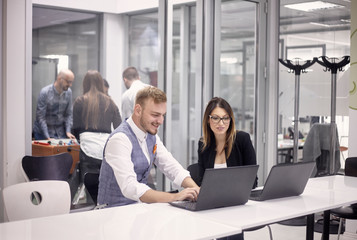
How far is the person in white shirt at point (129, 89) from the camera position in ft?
17.5

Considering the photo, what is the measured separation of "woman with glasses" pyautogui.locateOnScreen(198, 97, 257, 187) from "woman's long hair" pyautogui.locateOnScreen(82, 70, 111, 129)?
1.50 meters

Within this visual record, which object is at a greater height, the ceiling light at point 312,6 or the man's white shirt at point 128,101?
the ceiling light at point 312,6

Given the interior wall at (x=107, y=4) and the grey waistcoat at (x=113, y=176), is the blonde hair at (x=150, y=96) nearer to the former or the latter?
the grey waistcoat at (x=113, y=176)

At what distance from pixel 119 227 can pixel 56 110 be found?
2.56 meters

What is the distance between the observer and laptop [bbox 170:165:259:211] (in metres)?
2.72

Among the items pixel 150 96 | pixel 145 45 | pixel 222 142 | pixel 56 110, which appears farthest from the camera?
pixel 145 45

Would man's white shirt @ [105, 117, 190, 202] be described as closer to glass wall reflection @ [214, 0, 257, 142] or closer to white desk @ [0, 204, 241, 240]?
white desk @ [0, 204, 241, 240]

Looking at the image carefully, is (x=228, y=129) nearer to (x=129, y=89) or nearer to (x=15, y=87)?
(x=129, y=89)

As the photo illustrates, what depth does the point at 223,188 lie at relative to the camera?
2826 mm

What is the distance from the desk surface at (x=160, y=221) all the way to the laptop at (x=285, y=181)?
0.06 m

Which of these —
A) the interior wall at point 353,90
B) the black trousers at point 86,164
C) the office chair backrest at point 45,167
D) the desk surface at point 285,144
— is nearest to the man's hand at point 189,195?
the office chair backrest at point 45,167

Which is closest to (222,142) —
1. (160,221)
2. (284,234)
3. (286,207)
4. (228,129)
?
(228,129)

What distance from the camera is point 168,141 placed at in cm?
559

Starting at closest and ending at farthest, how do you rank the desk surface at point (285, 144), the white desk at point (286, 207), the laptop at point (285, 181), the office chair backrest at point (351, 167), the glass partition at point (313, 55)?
the white desk at point (286, 207)
the laptop at point (285, 181)
the office chair backrest at point (351, 167)
the glass partition at point (313, 55)
the desk surface at point (285, 144)
